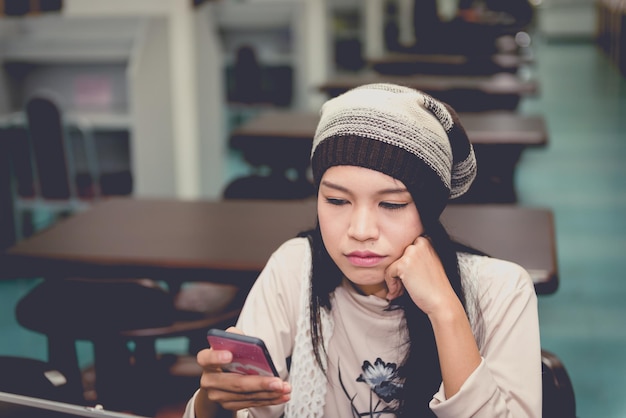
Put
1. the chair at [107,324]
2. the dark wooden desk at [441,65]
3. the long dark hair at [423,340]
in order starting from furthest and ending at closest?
the dark wooden desk at [441,65] < the chair at [107,324] < the long dark hair at [423,340]

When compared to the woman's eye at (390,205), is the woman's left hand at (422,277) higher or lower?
lower

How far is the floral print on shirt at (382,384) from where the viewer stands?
1446mm

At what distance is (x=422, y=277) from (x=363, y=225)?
124 millimetres

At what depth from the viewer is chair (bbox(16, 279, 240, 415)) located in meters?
2.02

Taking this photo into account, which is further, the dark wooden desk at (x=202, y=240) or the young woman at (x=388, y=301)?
the dark wooden desk at (x=202, y=240)

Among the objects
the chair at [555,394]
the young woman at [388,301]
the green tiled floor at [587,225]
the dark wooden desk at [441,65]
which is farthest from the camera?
the dark wooden desk at [441,65]

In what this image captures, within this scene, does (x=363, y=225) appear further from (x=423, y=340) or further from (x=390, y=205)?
(x=423, y=340)

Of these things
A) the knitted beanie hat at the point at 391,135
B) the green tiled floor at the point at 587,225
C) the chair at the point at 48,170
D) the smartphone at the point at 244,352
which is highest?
the knitted beanie hat at the point at 391,135

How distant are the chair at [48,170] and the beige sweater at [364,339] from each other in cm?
333

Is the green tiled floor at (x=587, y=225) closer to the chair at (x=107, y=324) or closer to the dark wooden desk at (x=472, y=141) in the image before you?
the dark wooden desk at (x=472, y=141)

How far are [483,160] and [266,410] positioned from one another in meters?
3.03

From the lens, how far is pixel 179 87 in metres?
5.21

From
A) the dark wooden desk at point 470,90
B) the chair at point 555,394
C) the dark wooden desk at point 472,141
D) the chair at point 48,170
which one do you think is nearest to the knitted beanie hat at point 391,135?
the chair at point 555,394

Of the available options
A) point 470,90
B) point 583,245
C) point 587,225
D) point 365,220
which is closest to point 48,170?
point 470,90
